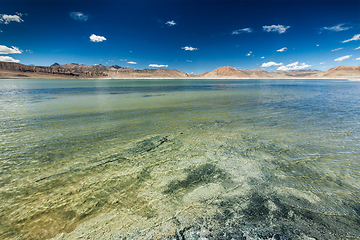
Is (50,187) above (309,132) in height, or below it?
below

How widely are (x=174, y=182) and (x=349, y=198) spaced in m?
3.91

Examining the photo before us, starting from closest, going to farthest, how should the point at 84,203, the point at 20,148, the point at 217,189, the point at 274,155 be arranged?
the point at 84,203 → the point at 217,189 → the point at 274,155 → the point at 20,148

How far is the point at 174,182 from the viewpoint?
3990 millimetres

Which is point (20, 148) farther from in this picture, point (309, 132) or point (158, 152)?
point (309, 132)

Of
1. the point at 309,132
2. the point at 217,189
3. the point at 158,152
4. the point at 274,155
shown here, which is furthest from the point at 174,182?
the point at 309,132

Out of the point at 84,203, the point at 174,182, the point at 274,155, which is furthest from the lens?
the point at 274,155

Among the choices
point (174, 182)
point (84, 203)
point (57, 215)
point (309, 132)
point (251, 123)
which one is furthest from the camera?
point (251, 123)

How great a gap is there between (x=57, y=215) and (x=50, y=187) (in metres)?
1.09

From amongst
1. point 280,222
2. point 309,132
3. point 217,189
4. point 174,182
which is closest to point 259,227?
point 280,222

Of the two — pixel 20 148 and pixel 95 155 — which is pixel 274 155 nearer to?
pixel 95 155

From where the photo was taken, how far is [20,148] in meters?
5.79

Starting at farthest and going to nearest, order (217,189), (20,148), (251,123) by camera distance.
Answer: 1. (251,123)
2. (20,148)
3. (217,189)

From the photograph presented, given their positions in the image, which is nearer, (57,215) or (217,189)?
(57,215)

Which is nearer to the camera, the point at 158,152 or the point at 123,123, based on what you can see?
the point at 158,152
